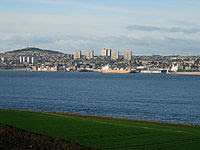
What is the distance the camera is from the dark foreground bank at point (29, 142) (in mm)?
10773

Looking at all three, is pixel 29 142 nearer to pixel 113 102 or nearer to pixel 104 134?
pixel 104 134

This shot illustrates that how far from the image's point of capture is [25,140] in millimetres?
11430

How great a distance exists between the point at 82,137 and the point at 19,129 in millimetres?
2358

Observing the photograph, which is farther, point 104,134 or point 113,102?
point 113,102

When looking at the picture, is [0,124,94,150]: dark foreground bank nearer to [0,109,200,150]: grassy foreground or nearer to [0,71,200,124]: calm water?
[0,109,200,150]: grassy foreground

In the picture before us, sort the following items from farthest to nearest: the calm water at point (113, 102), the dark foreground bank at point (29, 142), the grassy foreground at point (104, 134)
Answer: the calm water at point (113, 102)
the grassy foreground at point (104, 134)
the dark foreground bank at point (29, 142)

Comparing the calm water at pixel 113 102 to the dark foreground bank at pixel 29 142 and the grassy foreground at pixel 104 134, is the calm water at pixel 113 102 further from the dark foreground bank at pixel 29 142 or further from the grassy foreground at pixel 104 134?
the dark foreground bank at pixel 29 142

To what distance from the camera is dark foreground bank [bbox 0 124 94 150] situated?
35.3 ft

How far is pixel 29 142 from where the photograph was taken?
444 inches

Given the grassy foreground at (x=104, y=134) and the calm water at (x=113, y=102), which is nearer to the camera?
the grassy foreground at (x=104, y=134)

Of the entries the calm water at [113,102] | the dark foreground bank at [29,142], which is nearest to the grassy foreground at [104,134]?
the dark foreground bank at [29,142]

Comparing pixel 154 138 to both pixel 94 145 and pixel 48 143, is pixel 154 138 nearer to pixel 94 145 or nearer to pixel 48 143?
pixel 94 145

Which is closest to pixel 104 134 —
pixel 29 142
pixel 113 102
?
pixel 29 142

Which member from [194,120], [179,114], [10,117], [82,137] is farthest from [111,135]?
[179,114]
